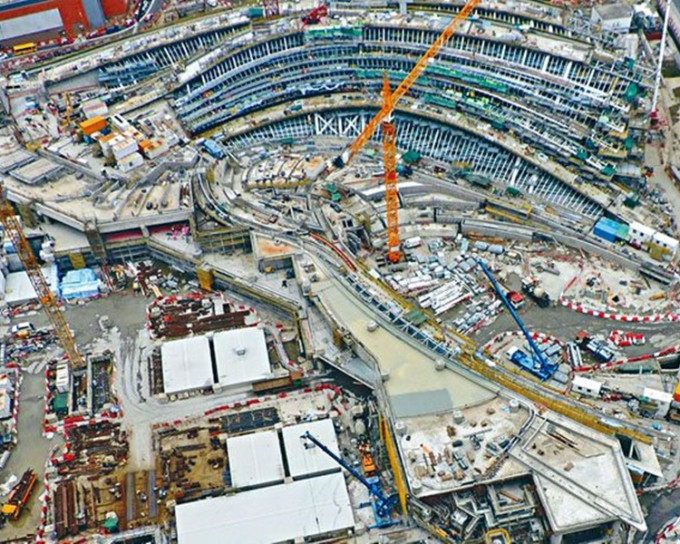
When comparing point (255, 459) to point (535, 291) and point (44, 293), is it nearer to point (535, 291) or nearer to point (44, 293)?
point (44, 293)

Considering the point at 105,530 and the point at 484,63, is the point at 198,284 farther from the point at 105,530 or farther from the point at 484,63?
the point at 484,63

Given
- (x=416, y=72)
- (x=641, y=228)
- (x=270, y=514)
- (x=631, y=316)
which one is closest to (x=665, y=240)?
(x=641, y=228)

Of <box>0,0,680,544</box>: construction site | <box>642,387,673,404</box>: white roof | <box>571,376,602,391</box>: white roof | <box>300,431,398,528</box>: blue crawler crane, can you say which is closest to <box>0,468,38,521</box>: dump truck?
<box>0,0,680,544</box>: construction site

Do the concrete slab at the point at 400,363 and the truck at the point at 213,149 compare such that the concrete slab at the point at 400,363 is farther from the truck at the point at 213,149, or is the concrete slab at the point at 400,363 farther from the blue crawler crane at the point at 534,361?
the truck at the point at 213,149

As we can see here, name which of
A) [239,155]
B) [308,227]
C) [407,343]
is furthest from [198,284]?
[407,343]

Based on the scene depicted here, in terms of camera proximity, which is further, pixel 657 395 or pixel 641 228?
pixel 641 228

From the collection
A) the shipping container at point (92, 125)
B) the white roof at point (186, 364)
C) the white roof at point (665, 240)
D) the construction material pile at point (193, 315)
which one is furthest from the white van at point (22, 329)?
the white roof at point (665, 240)
